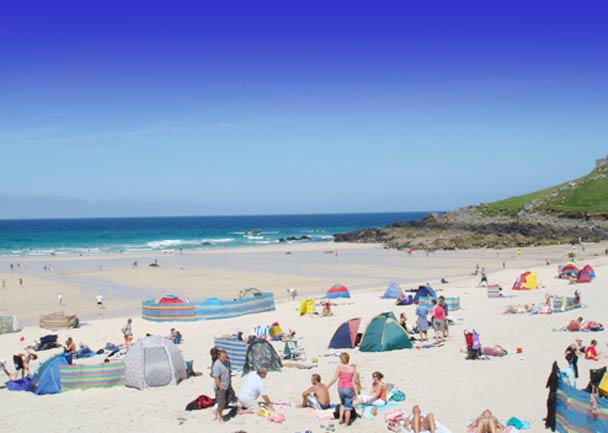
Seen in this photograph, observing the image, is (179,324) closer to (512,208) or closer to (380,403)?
(380,403)

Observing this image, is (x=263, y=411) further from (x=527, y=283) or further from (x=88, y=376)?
(x=527, y=283)

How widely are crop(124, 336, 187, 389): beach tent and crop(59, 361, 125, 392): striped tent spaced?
348 mm

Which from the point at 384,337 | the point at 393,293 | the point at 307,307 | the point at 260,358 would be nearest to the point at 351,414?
the point at 260,358

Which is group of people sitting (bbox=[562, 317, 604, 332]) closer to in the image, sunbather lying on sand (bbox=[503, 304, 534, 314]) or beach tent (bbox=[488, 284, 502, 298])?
sunbather lying on sand (bbox=[503, 304, 534, 314])

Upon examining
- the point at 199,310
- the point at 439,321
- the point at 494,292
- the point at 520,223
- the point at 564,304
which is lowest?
the point at 199,310

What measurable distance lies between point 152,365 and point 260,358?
8.18 feet

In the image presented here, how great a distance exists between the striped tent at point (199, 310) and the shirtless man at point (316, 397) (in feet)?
41.7

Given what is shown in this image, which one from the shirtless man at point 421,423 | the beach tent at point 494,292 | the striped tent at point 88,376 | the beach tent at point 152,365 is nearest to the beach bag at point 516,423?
the shirtless man at point 421,423

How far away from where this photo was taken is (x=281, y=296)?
32250 millimetres

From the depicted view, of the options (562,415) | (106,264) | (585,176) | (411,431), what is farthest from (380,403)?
(585,176)

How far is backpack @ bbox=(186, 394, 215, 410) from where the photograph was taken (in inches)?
464

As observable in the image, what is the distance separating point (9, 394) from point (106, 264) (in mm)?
42890

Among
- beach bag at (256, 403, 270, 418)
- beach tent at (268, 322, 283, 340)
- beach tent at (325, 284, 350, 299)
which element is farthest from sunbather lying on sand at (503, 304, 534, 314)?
beach bag at (256, 403, 270, 418)

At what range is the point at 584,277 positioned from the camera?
2845cm
